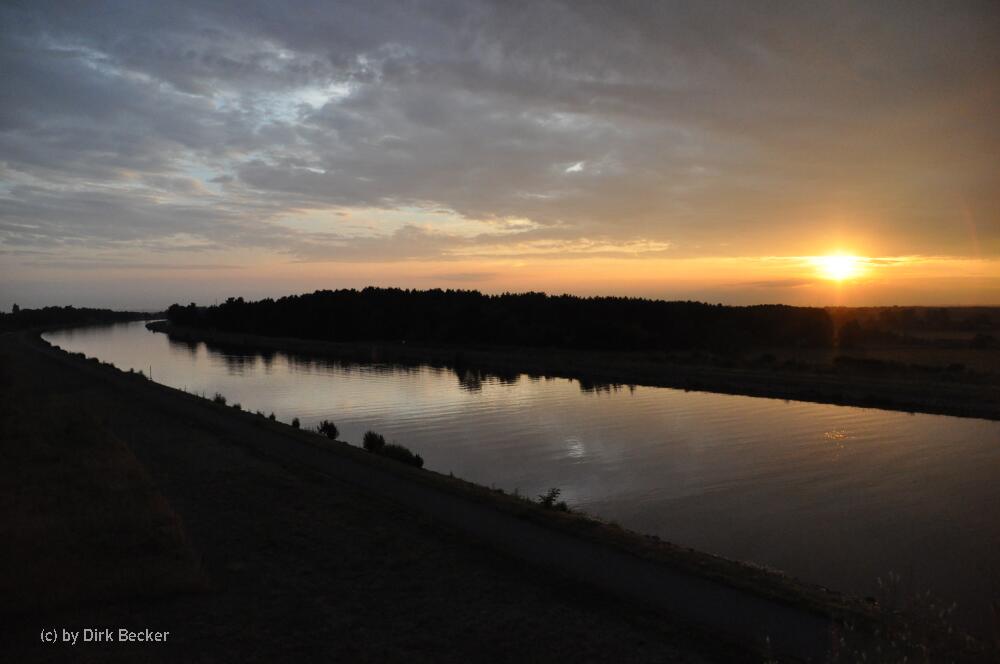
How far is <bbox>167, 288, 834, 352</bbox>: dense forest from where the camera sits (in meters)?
64.2

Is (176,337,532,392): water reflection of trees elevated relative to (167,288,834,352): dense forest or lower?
lower

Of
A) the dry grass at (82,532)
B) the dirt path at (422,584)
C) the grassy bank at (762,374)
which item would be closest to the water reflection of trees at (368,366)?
the grassy bank at (762,374)

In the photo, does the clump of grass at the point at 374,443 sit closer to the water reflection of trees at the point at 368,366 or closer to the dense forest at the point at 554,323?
the water reflection of trees at the point at 368,366

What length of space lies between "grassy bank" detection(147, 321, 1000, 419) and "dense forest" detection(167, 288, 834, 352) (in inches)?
209

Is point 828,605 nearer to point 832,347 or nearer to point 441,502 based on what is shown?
point 441,502

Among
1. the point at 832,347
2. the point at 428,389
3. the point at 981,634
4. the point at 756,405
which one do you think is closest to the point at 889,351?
the point at 832,347

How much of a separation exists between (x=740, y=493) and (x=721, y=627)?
28.6 ft

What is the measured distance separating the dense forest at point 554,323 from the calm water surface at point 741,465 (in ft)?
93.5

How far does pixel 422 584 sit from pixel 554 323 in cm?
6164

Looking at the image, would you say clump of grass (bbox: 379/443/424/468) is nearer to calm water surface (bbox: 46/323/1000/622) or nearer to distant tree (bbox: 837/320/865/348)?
calm water surface (bbox: 46/323/1000/622)

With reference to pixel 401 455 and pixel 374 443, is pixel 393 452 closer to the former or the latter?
pixel 401 455

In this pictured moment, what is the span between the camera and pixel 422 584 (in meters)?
8.01

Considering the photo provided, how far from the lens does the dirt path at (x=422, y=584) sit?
21.4ft

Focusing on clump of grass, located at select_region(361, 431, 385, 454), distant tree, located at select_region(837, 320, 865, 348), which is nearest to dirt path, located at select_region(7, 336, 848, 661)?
clump of grass, located at select_region(361, 431, 385, 454)
